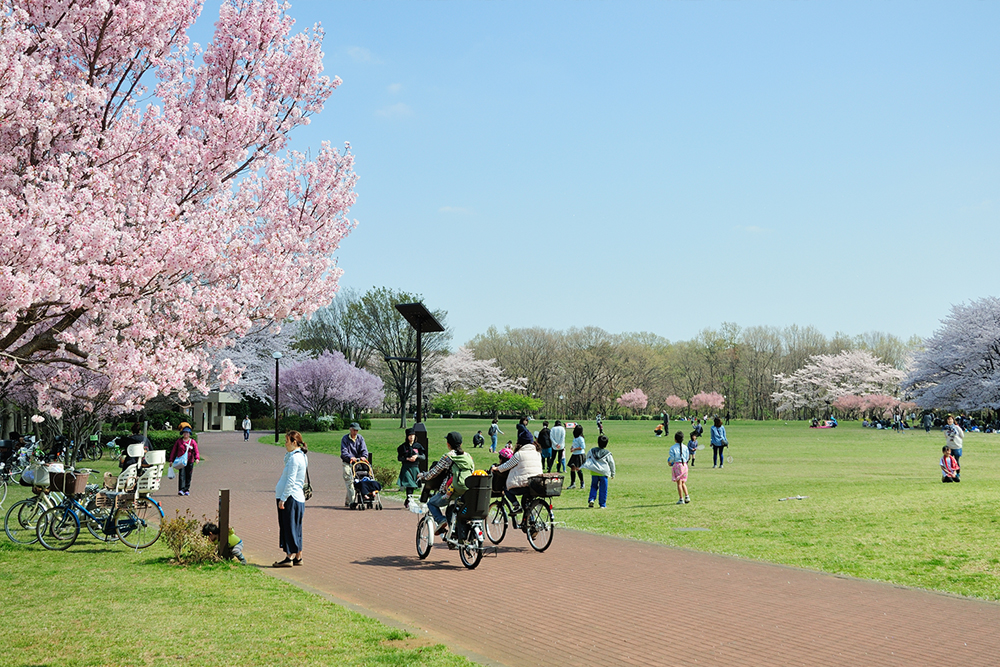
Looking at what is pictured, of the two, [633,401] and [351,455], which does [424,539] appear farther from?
[633,401]

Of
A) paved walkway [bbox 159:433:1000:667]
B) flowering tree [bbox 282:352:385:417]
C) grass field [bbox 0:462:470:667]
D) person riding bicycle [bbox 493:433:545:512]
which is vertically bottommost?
paved walkway [bbox 159:433:1000:667]

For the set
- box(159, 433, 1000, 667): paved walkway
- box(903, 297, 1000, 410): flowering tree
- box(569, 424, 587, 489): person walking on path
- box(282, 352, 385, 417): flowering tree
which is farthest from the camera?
box(903, 297, 1000, 410): flowering tree

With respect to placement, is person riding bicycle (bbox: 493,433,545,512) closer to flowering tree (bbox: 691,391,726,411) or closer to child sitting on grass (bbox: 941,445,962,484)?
child sitting on grass (bbox: 941,445,962,484)

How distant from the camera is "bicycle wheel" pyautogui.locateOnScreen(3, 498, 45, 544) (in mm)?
12664

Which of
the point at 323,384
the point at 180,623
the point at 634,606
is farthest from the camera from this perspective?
the point at 323,384

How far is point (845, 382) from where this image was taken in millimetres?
115562

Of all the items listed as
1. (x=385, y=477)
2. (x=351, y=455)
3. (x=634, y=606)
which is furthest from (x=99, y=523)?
(x=385, y=477)

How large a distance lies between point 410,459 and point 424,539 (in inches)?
304

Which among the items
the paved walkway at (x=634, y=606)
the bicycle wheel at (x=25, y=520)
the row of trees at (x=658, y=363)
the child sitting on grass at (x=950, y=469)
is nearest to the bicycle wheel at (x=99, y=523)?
the bicycle wheel at (x=25, y=520)

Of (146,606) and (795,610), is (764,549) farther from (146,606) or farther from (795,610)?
(146,606)

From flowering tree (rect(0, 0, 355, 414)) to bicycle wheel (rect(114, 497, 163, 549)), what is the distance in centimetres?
269

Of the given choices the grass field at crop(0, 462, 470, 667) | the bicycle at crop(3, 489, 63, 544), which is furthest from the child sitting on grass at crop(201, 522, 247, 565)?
the bicycle at crop(3, 489, 63, 544)

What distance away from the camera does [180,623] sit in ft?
24.5

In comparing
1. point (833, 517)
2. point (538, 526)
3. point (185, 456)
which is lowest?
point (833, 517)
